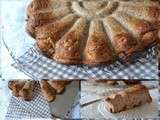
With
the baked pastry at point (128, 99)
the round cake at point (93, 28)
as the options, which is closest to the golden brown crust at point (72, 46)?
the round cake at point (93, 28)

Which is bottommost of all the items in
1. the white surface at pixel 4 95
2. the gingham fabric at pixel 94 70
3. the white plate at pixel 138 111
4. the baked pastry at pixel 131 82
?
the white plate at pixel 138 111

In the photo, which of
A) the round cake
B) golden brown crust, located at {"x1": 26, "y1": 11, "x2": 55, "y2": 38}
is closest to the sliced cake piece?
the round cake

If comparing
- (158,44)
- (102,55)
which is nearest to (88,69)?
(102,55)

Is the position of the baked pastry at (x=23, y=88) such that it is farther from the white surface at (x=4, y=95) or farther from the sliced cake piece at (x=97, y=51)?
the sliced cake piece at (x=97, y=51)

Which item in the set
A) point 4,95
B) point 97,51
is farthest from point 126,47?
point 4,95

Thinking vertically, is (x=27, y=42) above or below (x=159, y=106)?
above

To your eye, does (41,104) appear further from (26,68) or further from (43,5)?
(43,5)
